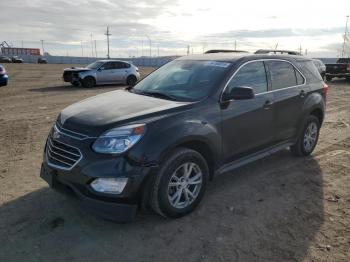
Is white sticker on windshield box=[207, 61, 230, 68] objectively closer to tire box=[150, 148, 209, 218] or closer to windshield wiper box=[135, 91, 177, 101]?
windshield wiper box=[135, 91, 177, 101]

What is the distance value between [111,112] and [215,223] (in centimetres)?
168

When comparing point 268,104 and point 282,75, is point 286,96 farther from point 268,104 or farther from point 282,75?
point 268,104

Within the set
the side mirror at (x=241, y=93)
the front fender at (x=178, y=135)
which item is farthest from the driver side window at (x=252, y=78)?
the front fender at (x=178, y=135)

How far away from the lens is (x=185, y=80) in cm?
511

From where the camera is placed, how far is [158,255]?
143 inches

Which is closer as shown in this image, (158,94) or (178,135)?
(178,135)

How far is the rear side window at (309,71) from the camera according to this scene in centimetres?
649

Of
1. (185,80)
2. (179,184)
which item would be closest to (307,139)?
(185,80)

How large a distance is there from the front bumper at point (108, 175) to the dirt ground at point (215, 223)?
319 mm

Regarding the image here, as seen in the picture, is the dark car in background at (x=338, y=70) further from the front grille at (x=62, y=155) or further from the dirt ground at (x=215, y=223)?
the front grille at (x=62, y=155)

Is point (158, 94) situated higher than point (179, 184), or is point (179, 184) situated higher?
point (158, 94)

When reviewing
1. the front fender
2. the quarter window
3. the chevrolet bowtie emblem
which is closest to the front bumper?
the front fender

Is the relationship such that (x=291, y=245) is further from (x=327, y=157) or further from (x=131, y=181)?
(x=327, y=157)

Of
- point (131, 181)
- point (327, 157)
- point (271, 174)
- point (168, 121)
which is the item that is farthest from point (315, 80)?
point (131, 181)
